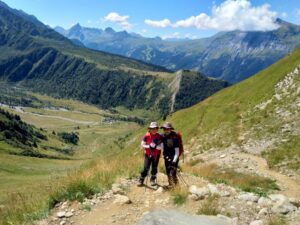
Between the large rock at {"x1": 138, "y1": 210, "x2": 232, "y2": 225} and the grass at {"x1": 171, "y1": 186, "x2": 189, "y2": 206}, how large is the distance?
1.60 meters

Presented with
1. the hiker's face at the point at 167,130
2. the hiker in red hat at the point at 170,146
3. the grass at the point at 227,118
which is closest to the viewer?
the hiker's face at the point at 167,130

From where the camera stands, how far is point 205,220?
49.2 feet

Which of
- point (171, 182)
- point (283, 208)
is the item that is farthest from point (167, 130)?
point (283, 208)

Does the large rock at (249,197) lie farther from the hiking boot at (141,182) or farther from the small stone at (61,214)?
the small stone at (61,214)

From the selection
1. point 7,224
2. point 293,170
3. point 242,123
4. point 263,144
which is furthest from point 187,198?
point 242,123

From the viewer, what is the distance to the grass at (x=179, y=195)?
679 inches

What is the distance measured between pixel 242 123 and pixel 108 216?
4306cm

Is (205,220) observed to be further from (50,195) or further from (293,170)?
(293,170)

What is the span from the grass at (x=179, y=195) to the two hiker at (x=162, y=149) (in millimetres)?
1900

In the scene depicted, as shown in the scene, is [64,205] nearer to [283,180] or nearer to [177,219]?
[177,219]

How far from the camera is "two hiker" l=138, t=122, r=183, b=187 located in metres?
20.2

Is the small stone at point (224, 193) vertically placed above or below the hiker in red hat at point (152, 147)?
below

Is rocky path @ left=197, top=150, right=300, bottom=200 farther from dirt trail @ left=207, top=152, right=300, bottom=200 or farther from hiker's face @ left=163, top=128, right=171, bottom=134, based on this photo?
hiker's face @ left=163, top=128, right=171, bottom=134

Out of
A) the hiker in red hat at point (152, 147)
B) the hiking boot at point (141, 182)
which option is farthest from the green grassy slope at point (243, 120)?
the hiking boot at point (141, 182)
